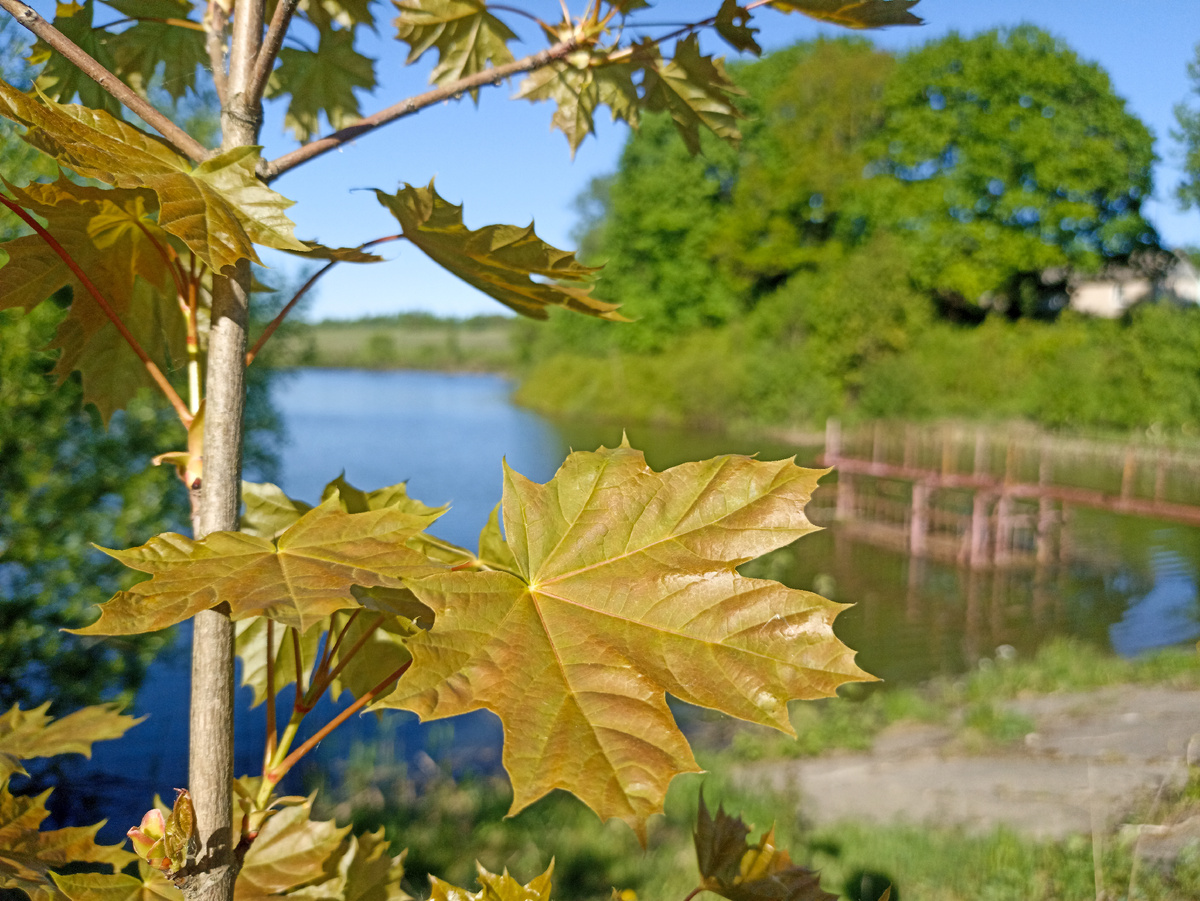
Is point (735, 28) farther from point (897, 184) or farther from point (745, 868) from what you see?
point (897, 184)

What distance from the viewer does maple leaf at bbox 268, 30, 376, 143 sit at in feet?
Result: 3.39

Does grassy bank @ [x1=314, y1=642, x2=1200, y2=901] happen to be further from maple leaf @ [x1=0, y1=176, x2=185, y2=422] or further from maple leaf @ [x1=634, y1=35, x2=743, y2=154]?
maple leaf @ [x1=0, y1=176, x2=185, y2=422]

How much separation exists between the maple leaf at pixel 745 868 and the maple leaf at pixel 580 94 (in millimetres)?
779

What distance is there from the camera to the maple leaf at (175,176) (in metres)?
0.48

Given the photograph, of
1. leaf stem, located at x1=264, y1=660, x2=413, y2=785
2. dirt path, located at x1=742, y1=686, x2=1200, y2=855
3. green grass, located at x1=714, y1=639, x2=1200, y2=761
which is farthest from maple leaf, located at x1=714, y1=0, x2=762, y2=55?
green grass, located at x1=714, y1=639, x2=1200, y2=761

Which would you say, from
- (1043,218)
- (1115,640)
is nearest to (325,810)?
(1115,640)

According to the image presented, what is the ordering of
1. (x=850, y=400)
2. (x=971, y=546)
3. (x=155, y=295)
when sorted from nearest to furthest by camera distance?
(x=155, y=295)
(x=971, y=546)
(x=850, y=400)

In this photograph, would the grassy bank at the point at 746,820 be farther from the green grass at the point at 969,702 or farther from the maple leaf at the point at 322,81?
the maple leaf at the point at 322,81

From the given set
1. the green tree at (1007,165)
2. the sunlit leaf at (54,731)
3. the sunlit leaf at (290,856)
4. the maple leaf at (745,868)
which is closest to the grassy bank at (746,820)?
the maple leaf at (745,868)

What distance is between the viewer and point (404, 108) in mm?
697

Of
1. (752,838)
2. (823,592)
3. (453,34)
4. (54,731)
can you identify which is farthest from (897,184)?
(54,731)

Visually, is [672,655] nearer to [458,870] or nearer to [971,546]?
[458,870]

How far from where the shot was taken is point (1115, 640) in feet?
25.1

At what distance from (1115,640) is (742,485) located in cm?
864
